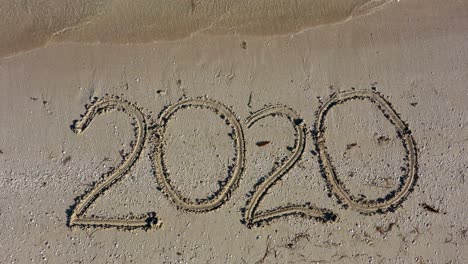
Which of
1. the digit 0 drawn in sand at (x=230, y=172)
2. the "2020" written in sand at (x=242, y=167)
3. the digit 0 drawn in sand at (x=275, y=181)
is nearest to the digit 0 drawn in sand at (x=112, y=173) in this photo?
the "2020" written in sand at (x=242, y=167)

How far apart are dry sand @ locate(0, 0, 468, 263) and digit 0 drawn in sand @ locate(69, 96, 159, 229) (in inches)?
1.0

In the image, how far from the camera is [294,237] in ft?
23.0

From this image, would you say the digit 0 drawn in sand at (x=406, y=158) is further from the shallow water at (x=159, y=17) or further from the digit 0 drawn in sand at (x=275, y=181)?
the shallow water at (x=159, y=17)

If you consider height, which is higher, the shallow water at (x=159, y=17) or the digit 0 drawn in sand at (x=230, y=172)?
the shallow water at (x=159, y=17)

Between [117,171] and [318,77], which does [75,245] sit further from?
[318,77]

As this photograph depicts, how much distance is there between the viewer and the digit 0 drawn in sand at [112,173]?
23.1 feet

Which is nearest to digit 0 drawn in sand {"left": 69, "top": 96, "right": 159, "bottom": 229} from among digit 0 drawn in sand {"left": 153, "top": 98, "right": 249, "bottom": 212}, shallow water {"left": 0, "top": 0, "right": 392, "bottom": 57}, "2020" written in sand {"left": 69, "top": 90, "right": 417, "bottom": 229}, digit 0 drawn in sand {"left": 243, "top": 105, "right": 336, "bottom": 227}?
"2020" written in sand {"left": 69, "top": 90, "right": 417, "bottom": 229}

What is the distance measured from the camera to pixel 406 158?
7168 mm

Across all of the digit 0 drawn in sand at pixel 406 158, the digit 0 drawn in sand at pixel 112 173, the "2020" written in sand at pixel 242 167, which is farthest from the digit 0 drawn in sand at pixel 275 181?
the digit 0 drawn in sand at pixel 112 173

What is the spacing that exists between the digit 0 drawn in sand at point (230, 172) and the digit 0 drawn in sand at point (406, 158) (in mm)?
1496

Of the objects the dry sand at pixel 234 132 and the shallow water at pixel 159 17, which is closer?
the dry sand at pixel 234 132

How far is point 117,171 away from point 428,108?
594 cm

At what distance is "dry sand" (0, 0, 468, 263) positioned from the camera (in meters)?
7.04

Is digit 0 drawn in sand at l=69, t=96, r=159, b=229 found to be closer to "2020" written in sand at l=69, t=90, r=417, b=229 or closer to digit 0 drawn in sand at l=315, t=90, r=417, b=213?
"2020" written in sand at l=69, t=90, r=417, b=229
